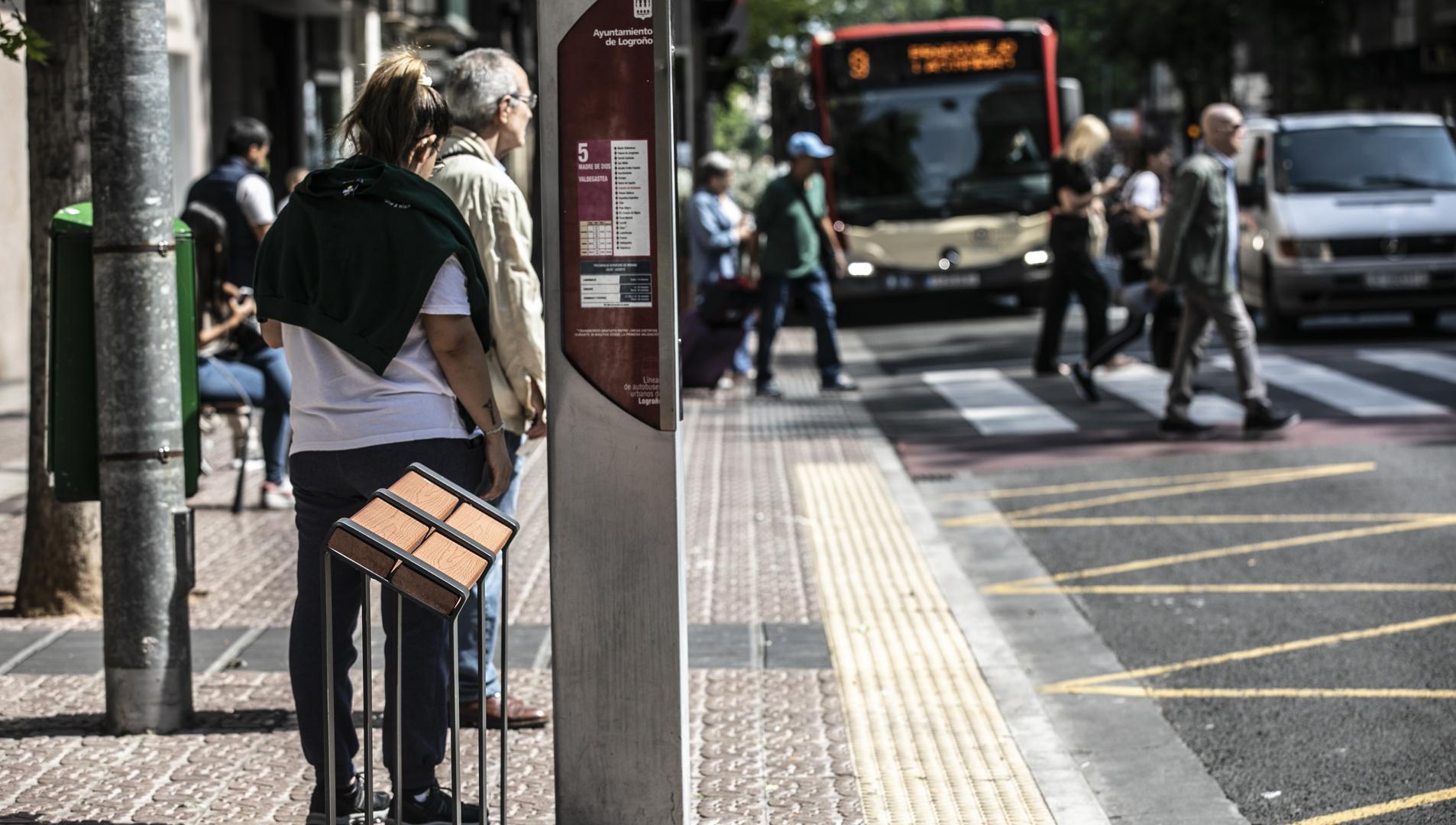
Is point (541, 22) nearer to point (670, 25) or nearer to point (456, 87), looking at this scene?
point (670, 25)

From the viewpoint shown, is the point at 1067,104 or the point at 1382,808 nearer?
the point at 1382,808

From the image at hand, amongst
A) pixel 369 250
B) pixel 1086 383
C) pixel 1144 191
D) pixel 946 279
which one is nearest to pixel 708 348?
pixel 1086 383

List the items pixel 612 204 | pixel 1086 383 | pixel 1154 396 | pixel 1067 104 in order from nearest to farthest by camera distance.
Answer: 1. pixel 612 204
2. pixel 1086 383
3. pixel 1154 396
4. pixel 1067 104

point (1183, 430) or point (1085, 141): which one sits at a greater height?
point (1085, 141)

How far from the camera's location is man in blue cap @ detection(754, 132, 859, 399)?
14.4 m

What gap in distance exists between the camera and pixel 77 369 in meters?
5.50

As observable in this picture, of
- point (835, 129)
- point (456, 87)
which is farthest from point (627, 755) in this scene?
point (835, 129)

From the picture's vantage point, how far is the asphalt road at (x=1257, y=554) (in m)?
5.48

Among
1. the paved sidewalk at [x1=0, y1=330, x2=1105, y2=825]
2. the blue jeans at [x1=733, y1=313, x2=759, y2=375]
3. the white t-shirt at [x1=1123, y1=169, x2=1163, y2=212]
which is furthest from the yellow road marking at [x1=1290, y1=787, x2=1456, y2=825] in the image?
the white t-shirt at [x1=1123, y1=169, x2=1163, y2=212]

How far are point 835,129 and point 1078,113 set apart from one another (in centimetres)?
271

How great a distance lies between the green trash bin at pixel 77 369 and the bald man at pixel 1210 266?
7018mm

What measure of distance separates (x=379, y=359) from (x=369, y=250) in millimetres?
231

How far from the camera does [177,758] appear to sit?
5098 millimetres

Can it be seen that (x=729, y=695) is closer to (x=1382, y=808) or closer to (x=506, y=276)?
(x=506, y=276)
